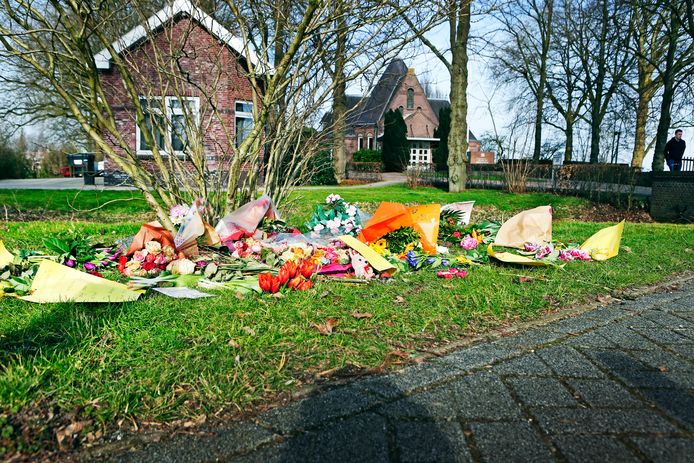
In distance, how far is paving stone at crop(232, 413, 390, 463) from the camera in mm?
1627

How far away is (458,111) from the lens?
1521 centimetres

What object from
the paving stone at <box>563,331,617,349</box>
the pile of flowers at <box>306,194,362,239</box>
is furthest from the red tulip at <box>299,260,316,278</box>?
the paving stone at <box>563,331,617,349</box>

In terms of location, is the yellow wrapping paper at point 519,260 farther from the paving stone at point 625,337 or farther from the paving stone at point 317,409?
the paving stone at point 317,409

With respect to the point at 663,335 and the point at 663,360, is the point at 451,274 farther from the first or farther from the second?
the point at 663,360

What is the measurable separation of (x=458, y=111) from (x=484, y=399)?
14.1m

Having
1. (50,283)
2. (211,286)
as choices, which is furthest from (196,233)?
(50,283)

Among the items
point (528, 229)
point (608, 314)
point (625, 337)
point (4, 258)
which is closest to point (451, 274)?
point (608, 314)


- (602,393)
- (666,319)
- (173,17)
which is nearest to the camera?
(602,393)

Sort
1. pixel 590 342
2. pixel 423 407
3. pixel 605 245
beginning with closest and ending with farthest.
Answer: pixel 423 407 → pixel 590 342 → pixel 605 245

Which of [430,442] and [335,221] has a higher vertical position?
[335,221]

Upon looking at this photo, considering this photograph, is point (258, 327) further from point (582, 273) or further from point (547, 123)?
point (547, 123)

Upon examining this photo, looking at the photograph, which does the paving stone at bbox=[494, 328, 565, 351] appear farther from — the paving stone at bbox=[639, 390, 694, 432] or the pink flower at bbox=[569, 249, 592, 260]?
the pink flower at bbox=[569, 249, 592, 260]

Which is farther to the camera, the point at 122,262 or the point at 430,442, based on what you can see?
the point at 122,262

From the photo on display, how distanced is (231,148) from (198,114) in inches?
22.5
